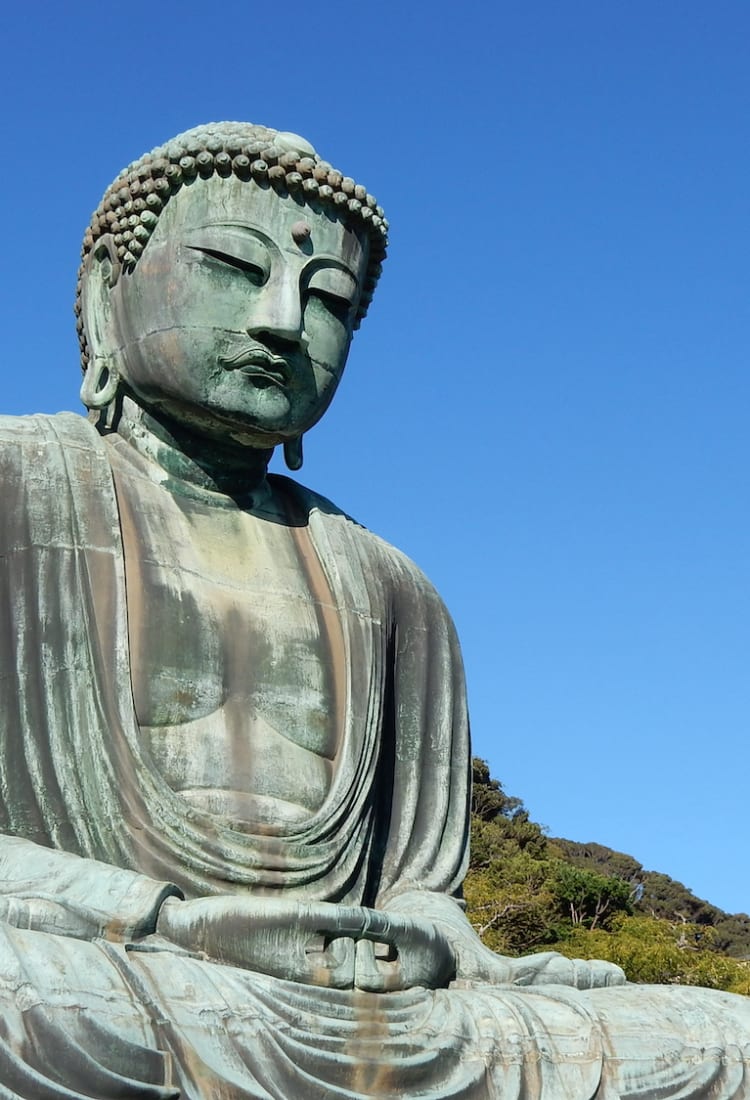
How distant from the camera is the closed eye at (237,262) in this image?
9492mm

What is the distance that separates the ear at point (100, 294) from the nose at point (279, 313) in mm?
803

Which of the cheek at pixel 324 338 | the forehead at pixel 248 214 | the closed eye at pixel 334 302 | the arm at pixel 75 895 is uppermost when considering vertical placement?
the forehead at pixel 248 214

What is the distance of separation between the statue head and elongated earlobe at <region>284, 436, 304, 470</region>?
344 mm

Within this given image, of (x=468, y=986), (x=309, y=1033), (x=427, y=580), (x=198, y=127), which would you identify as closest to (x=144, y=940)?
(x=309, y=1033)

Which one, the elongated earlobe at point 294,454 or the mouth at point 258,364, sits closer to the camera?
the mouth at point 258,364

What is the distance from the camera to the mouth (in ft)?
30.9

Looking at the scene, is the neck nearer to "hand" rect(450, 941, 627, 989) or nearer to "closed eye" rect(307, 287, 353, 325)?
"closed eye" rect(307, 287, 353, 325)

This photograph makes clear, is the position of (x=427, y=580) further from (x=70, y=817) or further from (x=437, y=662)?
(x=70, y=817)

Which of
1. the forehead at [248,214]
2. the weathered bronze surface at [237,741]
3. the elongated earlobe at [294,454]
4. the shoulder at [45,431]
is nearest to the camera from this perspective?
the weathered bronze surface at [237,741]

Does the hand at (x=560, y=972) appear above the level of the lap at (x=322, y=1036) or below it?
above

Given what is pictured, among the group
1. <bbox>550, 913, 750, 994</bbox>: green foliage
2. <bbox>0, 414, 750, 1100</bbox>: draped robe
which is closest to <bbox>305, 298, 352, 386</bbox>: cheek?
<bbox>0, 414, 750, 1100</bbox>: draped robe

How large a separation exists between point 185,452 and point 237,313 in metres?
0.73

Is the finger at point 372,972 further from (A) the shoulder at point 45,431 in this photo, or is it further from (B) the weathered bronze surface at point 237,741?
(A) the shoulder at point 45,431

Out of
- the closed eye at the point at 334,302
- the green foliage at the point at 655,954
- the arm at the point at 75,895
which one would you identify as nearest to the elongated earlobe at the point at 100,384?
the closed eye at the point at 334,302
